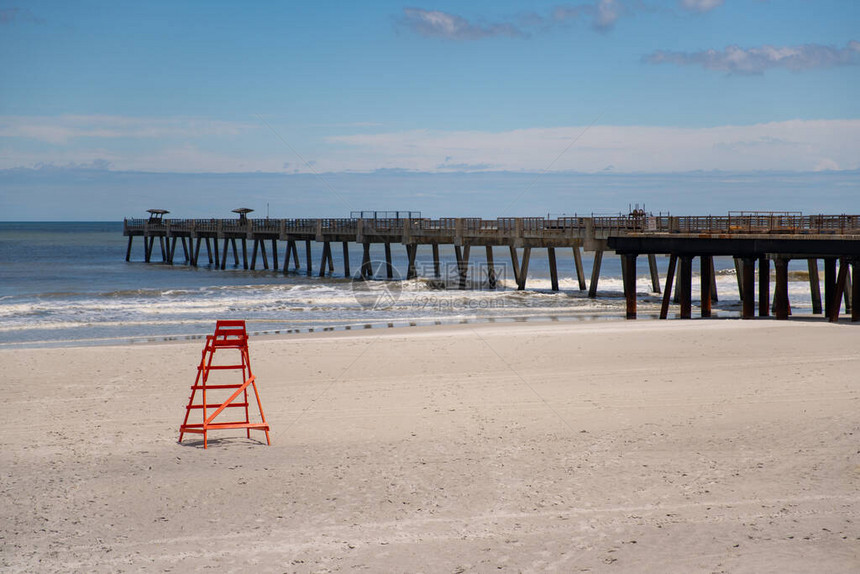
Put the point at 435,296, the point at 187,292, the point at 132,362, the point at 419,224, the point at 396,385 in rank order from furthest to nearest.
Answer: the point at 419,224
the point at 187,292
the point at 435,296
the point at 132,362
the point at 396,385

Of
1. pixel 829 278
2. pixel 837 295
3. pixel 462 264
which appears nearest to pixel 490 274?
pixel 462 264

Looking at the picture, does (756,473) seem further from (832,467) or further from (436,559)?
(436,559)

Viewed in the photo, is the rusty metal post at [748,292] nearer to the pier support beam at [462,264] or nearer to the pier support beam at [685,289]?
the pier support beam at [685,289]

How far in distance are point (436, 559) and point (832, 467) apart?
15.3 ft

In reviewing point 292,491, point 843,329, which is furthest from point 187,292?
point 292,491

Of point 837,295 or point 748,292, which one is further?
point 748,292

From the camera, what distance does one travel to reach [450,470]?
28.6ft

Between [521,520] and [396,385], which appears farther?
[396,385]

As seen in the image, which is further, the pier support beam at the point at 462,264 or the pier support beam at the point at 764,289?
the pier support beam at the point at 462,264

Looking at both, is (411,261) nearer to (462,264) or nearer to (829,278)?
(462,264)

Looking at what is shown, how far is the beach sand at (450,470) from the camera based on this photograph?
6680 mm

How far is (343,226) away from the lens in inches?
1955

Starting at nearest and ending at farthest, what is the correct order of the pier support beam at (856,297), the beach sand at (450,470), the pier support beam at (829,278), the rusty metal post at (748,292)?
the beach sand at (450,470) → the pier support beam at (856,297) → the rusty metal post at (748,292) → the pier support beam at (829,278)

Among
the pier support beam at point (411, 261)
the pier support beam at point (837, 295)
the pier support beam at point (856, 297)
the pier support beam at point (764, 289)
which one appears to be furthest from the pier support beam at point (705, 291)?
the pier support beam at point (411, 261)
